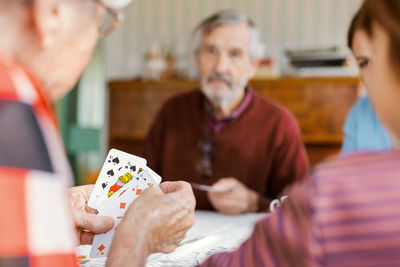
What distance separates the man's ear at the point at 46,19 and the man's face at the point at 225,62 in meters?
1.61

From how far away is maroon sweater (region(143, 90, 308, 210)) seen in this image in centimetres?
197

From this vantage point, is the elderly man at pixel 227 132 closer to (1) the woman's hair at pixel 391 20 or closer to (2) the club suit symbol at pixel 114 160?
(2) the club suit symbol at pixel 114 160

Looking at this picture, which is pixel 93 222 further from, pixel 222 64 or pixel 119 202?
pixel 222 64

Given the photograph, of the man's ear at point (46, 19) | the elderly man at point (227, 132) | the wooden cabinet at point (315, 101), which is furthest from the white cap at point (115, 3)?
the wooden cabinet at point (315, 101)

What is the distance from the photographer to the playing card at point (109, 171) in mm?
902

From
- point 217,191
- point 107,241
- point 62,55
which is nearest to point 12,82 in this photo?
point 62,55

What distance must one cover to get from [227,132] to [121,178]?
122cm

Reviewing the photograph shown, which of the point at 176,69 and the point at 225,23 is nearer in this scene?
the point at 225,23

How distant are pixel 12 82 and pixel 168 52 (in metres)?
3.61

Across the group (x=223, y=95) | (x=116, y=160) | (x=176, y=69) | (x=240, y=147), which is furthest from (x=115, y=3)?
(x=176, y=69)

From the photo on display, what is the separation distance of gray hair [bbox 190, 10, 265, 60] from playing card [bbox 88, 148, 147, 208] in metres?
1.50

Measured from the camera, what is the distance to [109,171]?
2.97ft

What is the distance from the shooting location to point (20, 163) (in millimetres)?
464

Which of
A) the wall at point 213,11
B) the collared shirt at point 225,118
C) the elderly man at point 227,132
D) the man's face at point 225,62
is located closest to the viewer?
the elderly man at point 227,132
